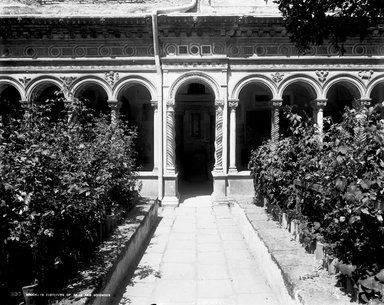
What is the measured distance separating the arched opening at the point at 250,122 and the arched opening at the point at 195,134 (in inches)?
43.6

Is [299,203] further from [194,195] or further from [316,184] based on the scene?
[194,195]

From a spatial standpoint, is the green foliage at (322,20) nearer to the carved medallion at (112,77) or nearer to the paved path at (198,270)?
the paved path at (198,270)

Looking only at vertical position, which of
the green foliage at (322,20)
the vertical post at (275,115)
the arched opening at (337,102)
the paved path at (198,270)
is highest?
the green foliage at (322,20)

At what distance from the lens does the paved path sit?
465cm

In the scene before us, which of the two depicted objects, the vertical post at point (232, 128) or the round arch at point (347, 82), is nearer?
the vertical post at point (232, 128)

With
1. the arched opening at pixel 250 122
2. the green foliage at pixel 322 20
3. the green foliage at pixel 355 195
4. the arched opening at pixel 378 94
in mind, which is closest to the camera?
the green foliage at pixel 355 195

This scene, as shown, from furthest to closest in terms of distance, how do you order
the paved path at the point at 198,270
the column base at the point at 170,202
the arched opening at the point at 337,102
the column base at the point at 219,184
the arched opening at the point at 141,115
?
the arched opening at the point at 141,115, the arched opening at the point at 337,102, the column base at the point at 219,184, the column base at the point at 170,202, the paved path at the point at 198,270

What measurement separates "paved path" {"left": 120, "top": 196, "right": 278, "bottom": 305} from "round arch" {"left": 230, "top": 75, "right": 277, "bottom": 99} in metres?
4.20

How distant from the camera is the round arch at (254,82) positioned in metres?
11.1

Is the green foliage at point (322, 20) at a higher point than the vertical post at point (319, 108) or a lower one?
higher

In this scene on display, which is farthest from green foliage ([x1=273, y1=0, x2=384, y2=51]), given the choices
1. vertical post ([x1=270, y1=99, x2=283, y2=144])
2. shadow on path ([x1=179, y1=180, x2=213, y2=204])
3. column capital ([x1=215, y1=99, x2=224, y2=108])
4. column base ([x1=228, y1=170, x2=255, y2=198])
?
shadow on path ([x1=179, y1=180, x2=213, y2=204])

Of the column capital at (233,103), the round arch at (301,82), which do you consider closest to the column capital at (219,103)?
the column capital at (233,103)

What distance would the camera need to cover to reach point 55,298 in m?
3.36

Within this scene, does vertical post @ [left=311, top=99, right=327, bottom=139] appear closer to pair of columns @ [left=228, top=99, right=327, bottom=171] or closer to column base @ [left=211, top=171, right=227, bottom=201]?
pair of columns @ [left=228, top=99, right=327, bottom=171]
